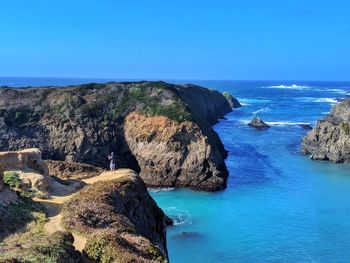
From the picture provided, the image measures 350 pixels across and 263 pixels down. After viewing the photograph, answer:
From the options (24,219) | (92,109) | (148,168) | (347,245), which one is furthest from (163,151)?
(24,219)

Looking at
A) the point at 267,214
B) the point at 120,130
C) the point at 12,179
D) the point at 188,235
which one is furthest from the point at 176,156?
the point at 12,179

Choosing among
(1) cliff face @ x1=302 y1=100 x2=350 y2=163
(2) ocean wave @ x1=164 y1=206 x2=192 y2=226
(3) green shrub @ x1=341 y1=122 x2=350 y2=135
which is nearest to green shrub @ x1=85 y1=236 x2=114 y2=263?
(2) ocean wave @ x1=164 y1=206 x2=192 y2=226

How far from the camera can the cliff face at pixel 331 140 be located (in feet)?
207

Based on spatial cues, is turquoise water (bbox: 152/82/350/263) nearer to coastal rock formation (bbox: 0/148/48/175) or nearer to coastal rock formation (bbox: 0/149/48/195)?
coastal rock formation (bbox: 0/149/48/195)

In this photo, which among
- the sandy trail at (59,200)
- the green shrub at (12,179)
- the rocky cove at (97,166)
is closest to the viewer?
the rocky cove at (97,166)

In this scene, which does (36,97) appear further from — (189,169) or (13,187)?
(13,187)

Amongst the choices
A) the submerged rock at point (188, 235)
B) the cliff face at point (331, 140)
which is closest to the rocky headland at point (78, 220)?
the submerged rock at point (188, 235)

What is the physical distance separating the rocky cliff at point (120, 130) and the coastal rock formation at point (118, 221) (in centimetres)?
2000

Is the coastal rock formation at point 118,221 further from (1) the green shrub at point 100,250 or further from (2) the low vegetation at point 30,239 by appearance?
(2) the low vegetation at point 30,239

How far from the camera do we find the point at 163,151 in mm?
54281

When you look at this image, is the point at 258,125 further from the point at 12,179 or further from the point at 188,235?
the point at 12,179

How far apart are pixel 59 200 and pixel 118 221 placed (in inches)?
220

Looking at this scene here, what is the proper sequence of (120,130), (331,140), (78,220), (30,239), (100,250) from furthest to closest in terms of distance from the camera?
(331,140) < (120,130) < (78,220) < (100,250) < (30,239)

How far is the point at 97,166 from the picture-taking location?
56188mm
